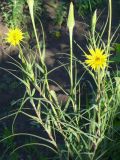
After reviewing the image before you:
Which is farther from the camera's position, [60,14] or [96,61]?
[60,14]

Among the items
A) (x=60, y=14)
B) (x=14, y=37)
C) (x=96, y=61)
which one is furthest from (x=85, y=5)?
(x=96, y=61)

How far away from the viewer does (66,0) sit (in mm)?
3822

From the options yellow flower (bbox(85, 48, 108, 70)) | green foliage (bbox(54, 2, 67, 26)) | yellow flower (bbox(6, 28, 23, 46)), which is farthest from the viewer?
green foliage (bbox(54, 2, 67, 26))

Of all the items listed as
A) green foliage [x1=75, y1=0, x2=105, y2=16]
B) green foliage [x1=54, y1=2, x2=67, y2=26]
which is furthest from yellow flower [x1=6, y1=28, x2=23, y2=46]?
green foliage [x1=75, y1=0, x2=105, y2=16]

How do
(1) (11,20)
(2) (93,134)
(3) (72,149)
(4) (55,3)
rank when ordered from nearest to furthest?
(2) (93,134) → (3) (72,149) → (1) (11,20) → (4) (55,3)

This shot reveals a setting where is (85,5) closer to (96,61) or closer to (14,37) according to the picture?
(14,37)

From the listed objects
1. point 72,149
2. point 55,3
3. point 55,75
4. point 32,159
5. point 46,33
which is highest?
point 55,3

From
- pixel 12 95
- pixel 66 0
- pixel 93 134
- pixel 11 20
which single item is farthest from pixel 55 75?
pixel 93 134

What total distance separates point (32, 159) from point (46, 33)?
129cm

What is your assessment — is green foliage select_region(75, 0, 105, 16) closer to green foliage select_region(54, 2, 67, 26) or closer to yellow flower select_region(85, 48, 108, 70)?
green foliage select_region(54, 2, 67, 26)

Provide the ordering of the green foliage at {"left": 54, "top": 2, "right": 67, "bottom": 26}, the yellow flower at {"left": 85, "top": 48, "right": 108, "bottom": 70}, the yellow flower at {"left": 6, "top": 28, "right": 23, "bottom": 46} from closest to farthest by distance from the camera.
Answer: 1. the yellow flower at {"left": 85, "top": 48, "right": 108, "bottom": 70}
2. the yellow flower at {"left": 6, "top": 28, "right": 23, "bottom": 46}
3. the green foliage at {"left": 54, "top": 2, "right": 67, "bottom": 26}

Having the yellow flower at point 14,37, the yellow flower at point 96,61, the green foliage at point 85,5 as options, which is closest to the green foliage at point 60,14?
the green foliage at point 85,5

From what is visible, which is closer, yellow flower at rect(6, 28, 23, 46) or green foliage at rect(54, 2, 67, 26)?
yellow flower at rect(6, 28, 23, 46)

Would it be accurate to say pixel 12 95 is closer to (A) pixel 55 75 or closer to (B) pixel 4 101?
(B) pixel 4 101
